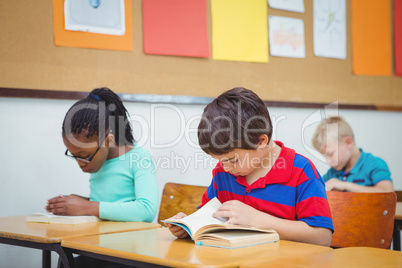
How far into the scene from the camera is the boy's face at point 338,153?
260cm

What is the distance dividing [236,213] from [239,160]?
0.19 metres

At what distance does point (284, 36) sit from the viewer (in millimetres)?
2883

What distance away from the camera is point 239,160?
4.42 feet

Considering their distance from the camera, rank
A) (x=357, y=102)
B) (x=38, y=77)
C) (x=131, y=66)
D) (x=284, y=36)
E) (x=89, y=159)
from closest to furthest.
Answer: (x=89, y=159) → (x=38, y=77) → (x=131, y=66) → (x=284, y=36) → (x=357, y=102)

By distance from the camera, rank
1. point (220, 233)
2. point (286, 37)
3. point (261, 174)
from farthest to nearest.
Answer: point (286, 37) → point (261, 174) → point (220, 233)

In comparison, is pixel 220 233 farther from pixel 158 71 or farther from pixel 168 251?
pixel 158 71

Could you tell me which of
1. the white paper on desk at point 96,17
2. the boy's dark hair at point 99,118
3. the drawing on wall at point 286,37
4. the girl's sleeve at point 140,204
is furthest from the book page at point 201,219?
the drawing on wall at point 286,37

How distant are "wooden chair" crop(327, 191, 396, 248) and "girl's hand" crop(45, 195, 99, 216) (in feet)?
2.74

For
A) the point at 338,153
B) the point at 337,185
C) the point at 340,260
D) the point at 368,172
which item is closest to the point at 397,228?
the point at 337,185

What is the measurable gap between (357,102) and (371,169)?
77 cm

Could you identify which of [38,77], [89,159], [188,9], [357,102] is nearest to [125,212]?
[89,159]

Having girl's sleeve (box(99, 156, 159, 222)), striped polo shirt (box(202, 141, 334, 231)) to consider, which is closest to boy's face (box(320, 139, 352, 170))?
girl's sleeve (box(99, 156, 159, 222))

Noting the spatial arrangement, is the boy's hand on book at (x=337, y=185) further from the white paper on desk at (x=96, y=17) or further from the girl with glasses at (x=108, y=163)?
the white paper on desk at (x=96, y=17)

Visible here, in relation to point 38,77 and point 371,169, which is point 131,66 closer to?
point 38,77
